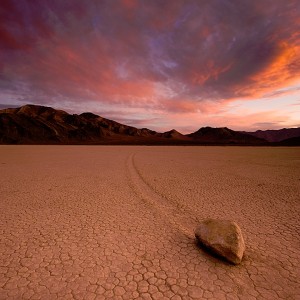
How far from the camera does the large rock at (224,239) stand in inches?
137

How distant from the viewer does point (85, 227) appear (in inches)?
198

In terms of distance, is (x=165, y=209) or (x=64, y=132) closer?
(x=165, y=209)

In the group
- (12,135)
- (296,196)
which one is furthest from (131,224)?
(12,135)

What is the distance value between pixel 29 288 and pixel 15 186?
7.20 meters

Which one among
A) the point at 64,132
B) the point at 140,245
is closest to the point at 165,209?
the point at 140,245

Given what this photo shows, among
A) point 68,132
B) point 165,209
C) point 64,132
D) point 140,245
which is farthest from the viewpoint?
point 68,132

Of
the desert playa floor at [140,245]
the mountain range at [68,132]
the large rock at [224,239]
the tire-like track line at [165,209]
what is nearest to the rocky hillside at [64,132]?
the mountain range at [68,132]

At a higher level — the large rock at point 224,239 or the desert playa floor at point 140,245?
the large rock at point 224,239

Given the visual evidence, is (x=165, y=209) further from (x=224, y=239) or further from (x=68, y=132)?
(x=68, y=132)

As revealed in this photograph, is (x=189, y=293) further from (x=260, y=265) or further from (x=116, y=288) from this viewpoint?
(x=260, y=265)

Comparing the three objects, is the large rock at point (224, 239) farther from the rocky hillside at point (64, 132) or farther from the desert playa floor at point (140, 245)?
the rocky hillside at point (64, 132)

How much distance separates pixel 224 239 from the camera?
11.8 ft

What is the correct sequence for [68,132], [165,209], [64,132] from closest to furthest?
[165,209] → [64,132] → [68,132]

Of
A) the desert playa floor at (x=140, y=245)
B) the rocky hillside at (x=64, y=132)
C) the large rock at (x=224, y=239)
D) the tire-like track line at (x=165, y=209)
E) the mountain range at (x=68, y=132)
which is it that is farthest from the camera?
the rocky hillside at (x=64, y=132)
